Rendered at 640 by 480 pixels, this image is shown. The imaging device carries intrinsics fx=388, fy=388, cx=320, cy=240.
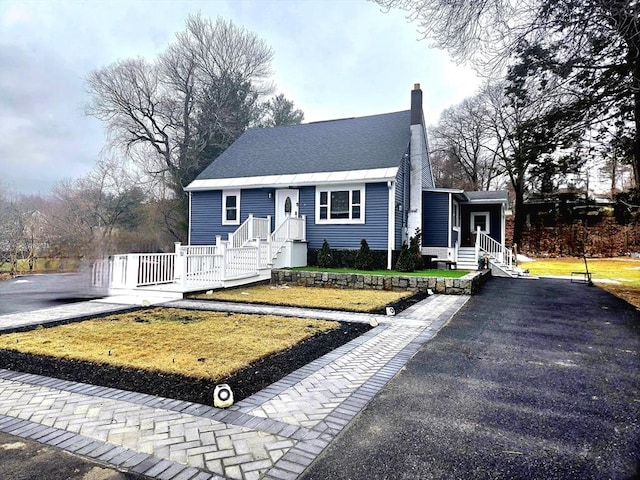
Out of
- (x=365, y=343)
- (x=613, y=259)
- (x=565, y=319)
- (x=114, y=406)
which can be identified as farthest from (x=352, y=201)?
(x=613, y=259)

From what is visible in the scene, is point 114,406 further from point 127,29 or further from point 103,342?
point 127,29

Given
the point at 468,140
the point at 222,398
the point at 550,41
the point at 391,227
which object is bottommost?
the point at 222,398

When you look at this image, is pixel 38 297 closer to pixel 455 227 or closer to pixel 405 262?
pixel 405 262

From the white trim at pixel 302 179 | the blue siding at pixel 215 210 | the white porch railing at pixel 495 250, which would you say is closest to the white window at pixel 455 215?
the white porch railing at pixel 495 250

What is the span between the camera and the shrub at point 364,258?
44.9 ft

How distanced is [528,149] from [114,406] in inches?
422

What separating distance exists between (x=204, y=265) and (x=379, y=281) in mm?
5079

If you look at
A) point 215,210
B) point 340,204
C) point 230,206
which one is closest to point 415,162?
point 340,204

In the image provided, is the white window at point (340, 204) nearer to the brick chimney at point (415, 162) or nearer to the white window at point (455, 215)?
the brick chimney at point (415, 162)

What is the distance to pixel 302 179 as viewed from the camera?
1522 cm

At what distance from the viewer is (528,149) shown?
10219 millimetres

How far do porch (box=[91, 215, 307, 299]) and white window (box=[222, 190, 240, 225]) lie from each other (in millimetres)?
2318

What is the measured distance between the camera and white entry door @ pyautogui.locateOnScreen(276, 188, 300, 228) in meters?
15.7

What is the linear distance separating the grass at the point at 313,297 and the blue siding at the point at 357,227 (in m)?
3.47
